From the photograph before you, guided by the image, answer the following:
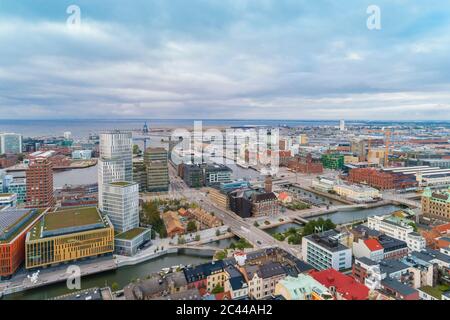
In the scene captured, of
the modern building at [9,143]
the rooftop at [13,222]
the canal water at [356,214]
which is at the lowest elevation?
the canal water at [356,214]

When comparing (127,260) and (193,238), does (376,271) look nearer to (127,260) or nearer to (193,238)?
(193,238)

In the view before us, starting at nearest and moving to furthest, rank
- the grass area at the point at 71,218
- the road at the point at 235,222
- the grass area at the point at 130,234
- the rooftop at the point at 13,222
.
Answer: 1. the rooftop at the point at 13,222
2. the grass area at the point at 71,218
3. the grass area at the point at 130,234
4. the road at the point at 235,222

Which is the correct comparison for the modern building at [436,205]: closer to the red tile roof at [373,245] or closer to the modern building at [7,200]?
the red tile roof at [373,245]

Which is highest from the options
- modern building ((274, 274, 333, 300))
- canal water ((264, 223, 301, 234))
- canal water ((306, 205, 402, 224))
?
modern building ((274, 274, 333, 300))

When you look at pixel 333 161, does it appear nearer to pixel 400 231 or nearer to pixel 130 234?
pixel 400 231

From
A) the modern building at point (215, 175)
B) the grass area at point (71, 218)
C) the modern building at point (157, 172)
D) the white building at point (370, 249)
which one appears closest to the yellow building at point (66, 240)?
the grass area at point (71, 218)

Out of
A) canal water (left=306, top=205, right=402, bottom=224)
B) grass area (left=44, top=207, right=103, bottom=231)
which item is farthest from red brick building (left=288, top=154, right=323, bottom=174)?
grass area (left=44, top=207, right=103, bottom=231)

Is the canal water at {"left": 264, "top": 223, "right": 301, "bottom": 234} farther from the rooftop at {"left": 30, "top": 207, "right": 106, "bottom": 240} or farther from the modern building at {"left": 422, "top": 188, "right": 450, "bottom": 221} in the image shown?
the rooftop at {"left": 30, "top": 207, "right": 106, "bottom": 240}
